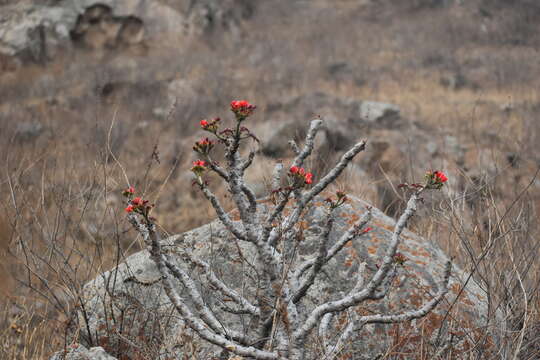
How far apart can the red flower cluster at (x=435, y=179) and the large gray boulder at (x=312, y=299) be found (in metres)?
0.65

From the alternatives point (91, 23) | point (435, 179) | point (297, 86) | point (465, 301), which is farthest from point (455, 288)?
point (91, 23)

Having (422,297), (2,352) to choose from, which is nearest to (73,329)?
(2,352)

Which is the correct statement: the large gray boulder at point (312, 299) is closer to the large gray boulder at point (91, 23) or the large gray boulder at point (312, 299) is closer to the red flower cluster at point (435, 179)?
the red flower cluster at point (435, 179)

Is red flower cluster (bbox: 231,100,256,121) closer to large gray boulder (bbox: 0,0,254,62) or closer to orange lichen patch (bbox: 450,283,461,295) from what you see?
orange lichen patch (bbox: 450,283,461,295)

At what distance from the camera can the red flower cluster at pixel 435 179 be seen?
1276 millimetres

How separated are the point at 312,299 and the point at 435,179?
1.05 m

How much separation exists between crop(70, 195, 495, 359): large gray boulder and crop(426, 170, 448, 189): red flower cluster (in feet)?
2.12

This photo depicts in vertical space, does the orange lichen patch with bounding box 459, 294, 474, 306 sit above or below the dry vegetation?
above

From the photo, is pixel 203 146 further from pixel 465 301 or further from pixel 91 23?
pixel 91 23

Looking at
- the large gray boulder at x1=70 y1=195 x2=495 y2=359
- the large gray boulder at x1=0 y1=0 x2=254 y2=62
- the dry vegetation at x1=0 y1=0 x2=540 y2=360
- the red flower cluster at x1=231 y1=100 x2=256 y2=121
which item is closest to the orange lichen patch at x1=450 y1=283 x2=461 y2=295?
the large gray boulder at x1=70 y1=195 x2=495 y2=359

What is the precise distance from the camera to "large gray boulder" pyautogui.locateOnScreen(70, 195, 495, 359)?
1981 mm

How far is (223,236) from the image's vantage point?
7.97ft

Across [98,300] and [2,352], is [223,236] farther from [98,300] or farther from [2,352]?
[2,352]

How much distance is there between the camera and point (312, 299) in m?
2.14
